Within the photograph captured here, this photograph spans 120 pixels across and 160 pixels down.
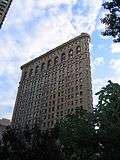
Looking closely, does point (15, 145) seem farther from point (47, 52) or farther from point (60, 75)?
point (47, 52)

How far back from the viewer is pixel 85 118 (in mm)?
22984

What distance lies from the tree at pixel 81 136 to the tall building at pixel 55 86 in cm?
6828

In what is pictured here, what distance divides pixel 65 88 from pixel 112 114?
84.8m

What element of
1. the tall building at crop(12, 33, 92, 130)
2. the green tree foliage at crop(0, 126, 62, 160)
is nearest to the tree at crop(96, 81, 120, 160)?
the green tree foliage at crop(0, 126, 62, 160)

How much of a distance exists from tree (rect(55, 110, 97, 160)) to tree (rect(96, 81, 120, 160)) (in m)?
0.64

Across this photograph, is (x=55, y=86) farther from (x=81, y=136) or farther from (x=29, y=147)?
(x=81, y=136)

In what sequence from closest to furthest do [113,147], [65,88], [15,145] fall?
[113,147]
[15,145]
[65,88]

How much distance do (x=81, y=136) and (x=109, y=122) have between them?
253cm

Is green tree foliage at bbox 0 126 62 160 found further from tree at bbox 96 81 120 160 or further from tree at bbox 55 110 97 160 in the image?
tree at bbox 96 81 120 160

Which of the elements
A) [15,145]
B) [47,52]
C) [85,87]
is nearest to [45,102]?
[85,87]

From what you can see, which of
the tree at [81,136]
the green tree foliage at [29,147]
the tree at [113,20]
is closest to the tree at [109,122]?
the tree at [81,136]

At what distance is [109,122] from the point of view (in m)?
20.3

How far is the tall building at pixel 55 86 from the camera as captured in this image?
97938mm

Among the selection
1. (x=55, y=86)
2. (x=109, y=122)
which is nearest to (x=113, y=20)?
(x=109, y=122)
